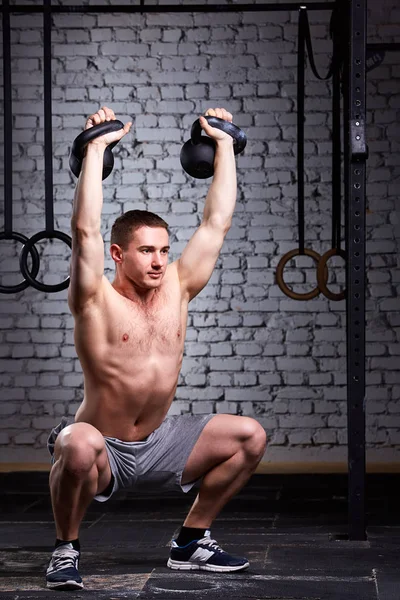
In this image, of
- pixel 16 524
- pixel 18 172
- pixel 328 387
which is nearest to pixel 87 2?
pixel 18 172

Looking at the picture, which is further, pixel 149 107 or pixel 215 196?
pixel 149 107

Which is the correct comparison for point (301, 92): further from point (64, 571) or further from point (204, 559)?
point (64, 571)

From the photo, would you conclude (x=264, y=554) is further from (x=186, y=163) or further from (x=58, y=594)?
(x=186, y=163)

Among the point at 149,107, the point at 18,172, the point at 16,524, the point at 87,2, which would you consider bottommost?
the point at 16,524

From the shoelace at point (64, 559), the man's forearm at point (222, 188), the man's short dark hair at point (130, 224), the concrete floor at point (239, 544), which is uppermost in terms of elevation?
the man's forearm at point (222, 188)

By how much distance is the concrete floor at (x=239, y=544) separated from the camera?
295cm

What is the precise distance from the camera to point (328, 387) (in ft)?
19.6

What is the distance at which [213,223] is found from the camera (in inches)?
Answer: 131

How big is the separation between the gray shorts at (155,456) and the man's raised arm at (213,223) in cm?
47

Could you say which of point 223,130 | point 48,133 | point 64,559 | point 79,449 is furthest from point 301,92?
point 64,559

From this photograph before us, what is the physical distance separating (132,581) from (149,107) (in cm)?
363

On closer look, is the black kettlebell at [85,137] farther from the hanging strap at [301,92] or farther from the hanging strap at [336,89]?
the hanging strap at [301,92]

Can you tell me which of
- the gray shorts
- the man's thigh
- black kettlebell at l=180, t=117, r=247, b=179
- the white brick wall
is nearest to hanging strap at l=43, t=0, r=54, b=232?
black kettlebell at l=180, t=117, r=247, b=179

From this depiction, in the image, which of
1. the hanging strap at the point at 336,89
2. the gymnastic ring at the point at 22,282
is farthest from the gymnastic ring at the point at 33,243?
the hanging strap at the point at 336,89
